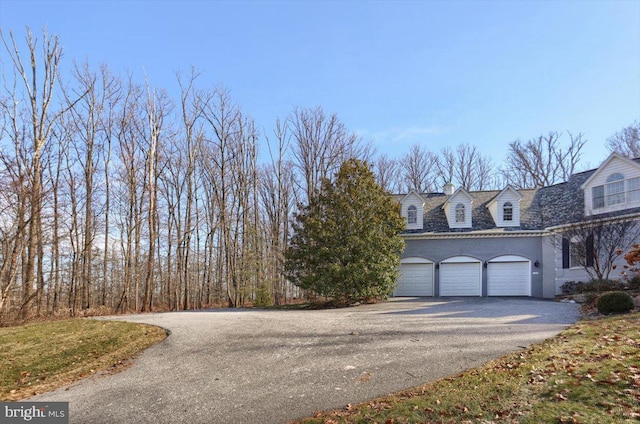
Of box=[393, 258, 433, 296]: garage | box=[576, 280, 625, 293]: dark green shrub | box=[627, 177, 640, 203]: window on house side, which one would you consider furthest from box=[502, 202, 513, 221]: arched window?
box=[576, 280, 625, 293]: dark green shrub

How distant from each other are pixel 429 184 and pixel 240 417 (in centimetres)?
3398

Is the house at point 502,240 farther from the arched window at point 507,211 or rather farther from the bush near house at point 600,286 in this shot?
the bush near house at point 600,286

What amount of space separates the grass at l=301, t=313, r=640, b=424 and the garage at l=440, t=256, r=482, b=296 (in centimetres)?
1338

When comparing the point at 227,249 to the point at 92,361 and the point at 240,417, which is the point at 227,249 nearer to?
the point at 92,361

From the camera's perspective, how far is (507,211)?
20.5m

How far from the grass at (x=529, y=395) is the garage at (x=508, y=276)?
13.3 metres

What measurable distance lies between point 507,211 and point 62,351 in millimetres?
19090

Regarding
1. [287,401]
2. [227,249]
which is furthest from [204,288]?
[287,401]

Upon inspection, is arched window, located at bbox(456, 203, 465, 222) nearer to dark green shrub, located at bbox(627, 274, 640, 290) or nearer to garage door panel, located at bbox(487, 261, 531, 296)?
garage door panel, located at bbox(487, 261, 531, 296)

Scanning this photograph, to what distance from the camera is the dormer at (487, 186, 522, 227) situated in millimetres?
20234

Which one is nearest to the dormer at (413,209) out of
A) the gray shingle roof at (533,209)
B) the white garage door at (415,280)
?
the gray shingle roof at (533,209)

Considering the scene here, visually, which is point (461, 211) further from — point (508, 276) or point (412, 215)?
point (508, 276)

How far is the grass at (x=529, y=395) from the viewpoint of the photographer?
177 inches

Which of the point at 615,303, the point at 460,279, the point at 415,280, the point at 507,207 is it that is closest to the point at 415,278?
the point at 415,280
